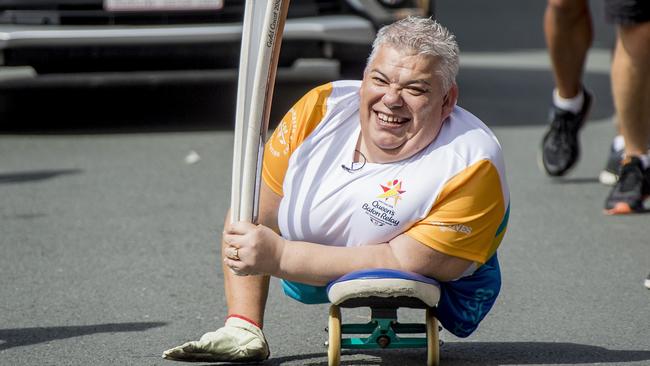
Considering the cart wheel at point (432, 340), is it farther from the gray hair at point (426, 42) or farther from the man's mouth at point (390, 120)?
the gray hair at point (426, 42)

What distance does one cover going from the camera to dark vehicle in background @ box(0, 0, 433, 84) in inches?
285

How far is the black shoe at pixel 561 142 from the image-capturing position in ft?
20.8

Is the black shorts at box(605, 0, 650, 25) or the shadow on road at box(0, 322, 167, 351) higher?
the black shorts at box(605, 0, 650, 25)

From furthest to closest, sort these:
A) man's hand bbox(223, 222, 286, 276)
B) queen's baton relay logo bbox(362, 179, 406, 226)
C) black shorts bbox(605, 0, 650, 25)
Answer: black shorts bbox(605, 0, 650, 25)
queen's baton relay logo bbox(362, 179, 406, 226)
man's hand bbox(223, 222, 286, 276)

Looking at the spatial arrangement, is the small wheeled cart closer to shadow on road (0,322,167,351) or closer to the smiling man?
the smiling man

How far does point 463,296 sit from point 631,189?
92.3 inches

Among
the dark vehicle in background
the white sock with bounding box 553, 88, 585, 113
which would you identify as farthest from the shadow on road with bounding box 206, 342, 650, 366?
the dark vehicle in background

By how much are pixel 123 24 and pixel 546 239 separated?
3.06 metres

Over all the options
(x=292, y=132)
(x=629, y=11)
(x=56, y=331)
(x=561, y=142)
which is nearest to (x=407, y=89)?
(x=292, y=132)

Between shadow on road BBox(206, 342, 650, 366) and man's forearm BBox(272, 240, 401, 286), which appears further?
shadow on road BBox(206, 342, 650, 366)

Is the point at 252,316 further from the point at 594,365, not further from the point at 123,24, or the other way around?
the point at 123,24

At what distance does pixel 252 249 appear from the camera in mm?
3287

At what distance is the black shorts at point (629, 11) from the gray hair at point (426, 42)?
7.59 feet

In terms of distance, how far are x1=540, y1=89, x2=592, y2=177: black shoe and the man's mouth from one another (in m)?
3.01
